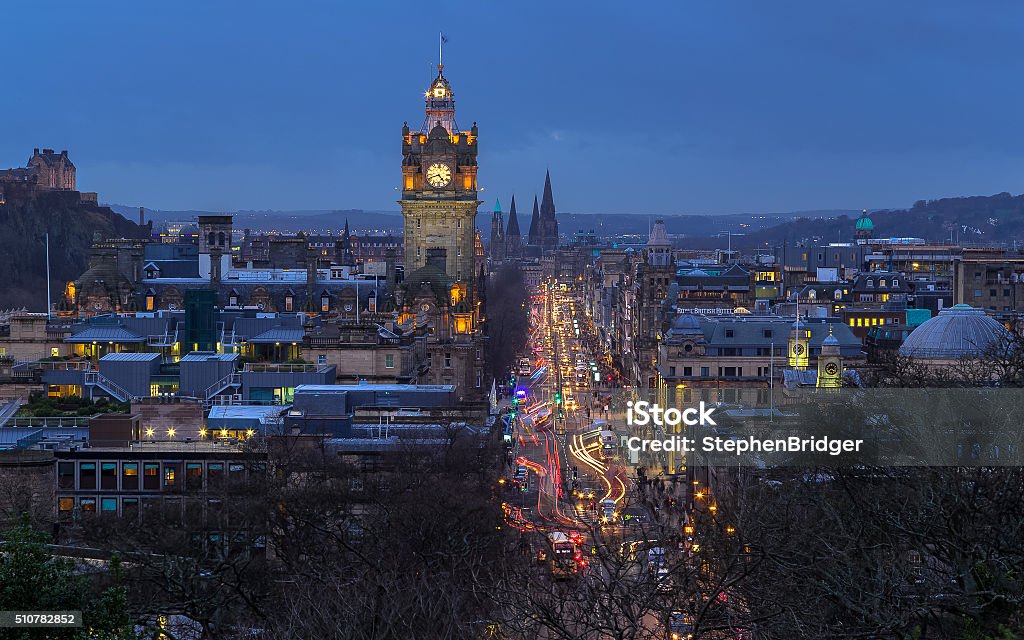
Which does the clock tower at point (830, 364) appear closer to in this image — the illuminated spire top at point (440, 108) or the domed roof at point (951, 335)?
the domed roof at point (951, 335)

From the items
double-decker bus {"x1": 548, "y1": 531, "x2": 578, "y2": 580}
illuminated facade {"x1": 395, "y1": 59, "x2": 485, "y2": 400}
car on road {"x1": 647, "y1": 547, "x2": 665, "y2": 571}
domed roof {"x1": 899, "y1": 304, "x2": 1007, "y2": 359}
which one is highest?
illuminated facade {"x1": 395, "y1": 59, "x2": 485, "y2": 400}

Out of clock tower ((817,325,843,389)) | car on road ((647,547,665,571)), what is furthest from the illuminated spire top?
car on road ((647,547,665,571))

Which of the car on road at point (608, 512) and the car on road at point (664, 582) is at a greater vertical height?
the car on road at point (664, 582)

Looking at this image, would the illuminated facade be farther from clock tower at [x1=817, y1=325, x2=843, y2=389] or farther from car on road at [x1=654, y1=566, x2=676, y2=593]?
car on road at [x1=654, y1=566, x2=676, y2=593]

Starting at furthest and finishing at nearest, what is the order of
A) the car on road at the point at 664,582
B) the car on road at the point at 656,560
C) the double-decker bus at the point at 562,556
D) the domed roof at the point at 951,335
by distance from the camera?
the domed roof at the point at 951,335 < the double-decker bus at the point at 562,556 < the car on road at the point at 656,560 < the car on road at the point at 664,582

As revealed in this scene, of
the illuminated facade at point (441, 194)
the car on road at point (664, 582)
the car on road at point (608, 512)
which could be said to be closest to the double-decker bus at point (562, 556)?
the car on road at point (608, 512)

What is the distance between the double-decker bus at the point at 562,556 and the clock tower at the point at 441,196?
82.5 meters

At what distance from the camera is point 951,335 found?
98000 mm

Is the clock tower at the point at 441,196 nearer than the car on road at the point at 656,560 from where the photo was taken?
No

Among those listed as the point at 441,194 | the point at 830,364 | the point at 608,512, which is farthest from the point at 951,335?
the point at 441,194

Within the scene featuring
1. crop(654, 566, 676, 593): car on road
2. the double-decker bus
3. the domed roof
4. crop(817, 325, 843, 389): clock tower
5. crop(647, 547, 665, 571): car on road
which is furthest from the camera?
the domed roof

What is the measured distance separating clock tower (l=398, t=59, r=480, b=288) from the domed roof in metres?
56.4

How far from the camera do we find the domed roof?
317ft

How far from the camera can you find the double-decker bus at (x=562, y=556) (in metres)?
48.8
